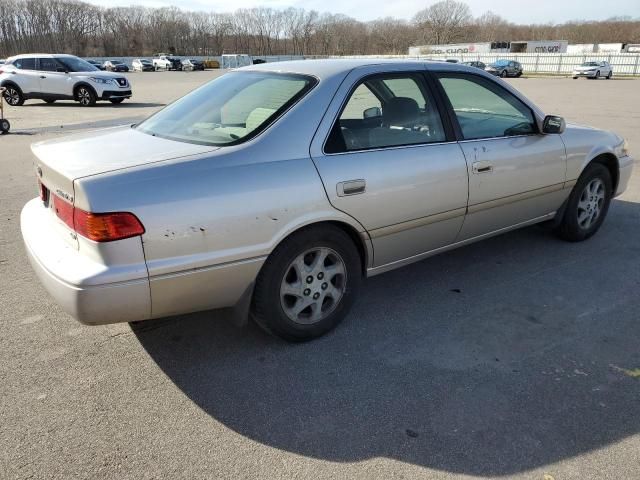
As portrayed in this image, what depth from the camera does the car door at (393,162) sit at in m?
3.03

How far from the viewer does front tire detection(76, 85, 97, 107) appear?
703 inches

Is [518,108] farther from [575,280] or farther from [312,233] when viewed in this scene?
[312,233]

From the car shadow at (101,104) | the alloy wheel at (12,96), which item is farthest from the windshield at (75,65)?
the alloy wheel at (12,96)

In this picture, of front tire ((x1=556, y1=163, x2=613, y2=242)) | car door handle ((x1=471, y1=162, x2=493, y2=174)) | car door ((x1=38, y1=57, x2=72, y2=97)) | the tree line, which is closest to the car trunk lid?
car door handle ((x1=471, y1=162, x2=493, y2=174))

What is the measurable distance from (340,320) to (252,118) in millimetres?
1369

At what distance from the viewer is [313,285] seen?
3127mm

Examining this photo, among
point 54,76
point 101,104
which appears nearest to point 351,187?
point 54,76

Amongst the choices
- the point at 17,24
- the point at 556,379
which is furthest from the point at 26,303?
the point at 17,24

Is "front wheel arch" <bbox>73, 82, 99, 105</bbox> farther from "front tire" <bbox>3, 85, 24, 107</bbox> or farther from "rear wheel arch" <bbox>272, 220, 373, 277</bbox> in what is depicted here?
"rear wheel arch" <bbox>272, 220, 373, 277</bbox>

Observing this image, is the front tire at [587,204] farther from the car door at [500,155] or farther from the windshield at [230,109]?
the windshield at [230,109]

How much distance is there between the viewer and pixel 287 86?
3227mm

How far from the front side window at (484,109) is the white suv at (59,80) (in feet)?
54.6

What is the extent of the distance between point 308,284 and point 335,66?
142 centimetres

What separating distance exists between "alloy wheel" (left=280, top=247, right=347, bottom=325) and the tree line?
122246mm
